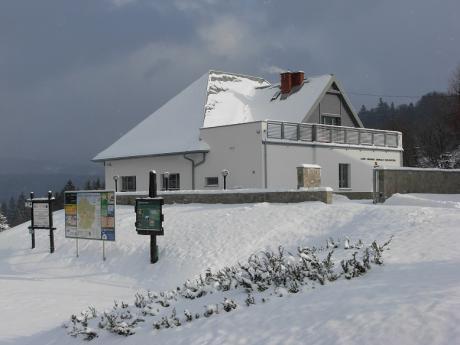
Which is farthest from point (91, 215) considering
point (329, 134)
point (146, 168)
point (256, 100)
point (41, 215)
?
point (256, 100)

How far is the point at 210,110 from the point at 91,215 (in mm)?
17432

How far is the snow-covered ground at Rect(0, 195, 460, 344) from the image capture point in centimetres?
673

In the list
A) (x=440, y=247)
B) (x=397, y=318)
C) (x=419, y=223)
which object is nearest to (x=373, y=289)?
(x=397, y=318)

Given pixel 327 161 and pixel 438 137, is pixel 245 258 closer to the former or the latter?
pixel 327 161

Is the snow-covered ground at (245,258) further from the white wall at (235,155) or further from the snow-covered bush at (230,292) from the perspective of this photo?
the white wall at (235,155)

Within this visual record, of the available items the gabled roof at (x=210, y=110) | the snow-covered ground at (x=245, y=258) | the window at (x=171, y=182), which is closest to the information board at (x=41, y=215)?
the snow-covered ground at (x=245, y=258)

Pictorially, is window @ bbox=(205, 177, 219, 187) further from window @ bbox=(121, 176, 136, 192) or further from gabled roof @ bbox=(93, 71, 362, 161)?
window @ bbox=(121, 176, 136, 192)

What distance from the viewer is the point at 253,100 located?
39.8 metres

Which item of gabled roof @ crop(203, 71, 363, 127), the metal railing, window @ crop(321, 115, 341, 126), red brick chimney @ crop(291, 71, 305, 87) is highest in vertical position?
red brick chimney @ crop(291, 71, 305, 87)

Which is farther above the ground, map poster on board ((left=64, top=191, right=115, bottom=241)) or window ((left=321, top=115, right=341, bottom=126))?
window ((left=321, top=115, right=341, bottom=126))

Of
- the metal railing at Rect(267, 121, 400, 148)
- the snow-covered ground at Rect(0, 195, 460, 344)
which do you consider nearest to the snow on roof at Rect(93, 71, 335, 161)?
the metal railing at Rect(267, 121, 400, 148)

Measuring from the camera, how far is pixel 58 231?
2433 centimetres

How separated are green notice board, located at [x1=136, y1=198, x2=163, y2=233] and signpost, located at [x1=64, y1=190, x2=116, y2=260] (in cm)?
165

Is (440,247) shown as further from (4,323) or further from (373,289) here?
(4,323)
